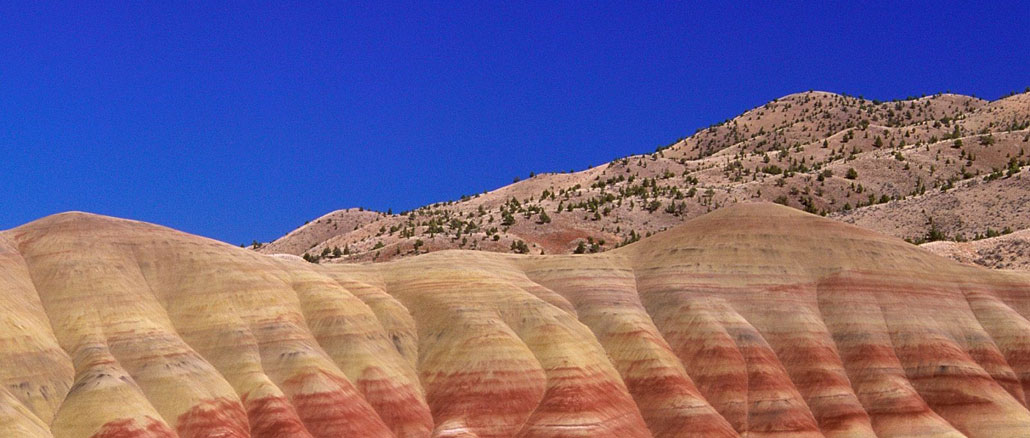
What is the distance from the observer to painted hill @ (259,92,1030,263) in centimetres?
10494

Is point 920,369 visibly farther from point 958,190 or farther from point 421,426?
point 958,190

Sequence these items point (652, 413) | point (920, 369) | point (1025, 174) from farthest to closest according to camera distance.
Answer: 1. point (1025, 174)
2. point (920, 369)
3. point (652, 413)

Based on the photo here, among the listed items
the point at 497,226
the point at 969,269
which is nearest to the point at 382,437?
the point at 969,269

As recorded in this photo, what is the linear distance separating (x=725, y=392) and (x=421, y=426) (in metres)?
15.1

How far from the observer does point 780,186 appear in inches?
4828

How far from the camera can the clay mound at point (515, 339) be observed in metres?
51.5

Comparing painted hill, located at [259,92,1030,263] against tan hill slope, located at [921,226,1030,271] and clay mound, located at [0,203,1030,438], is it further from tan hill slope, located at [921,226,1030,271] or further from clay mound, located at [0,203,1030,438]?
clay mound, located at [0,203,1030,438]

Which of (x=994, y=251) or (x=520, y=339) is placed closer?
(x=520, y=339)

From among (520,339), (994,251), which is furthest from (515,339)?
(994,251)

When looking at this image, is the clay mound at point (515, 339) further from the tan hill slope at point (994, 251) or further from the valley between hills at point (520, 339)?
the tan hill slope at point (994, 251)

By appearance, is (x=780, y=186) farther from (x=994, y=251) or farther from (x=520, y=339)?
(x=520, y=339)

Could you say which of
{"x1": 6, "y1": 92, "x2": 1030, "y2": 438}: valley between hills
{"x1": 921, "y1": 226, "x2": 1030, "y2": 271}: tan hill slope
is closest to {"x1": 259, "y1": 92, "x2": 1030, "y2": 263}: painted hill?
{"x1": 921, "y1": 226, "x2": 1030, "y2": 271}: tan hill slope

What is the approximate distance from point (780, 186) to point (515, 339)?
230ft

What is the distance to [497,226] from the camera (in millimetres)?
110062
